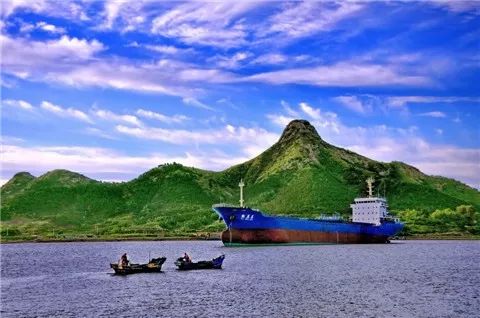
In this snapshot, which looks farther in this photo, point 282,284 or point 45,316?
point 282,284

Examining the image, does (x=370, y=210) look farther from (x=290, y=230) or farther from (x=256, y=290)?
(x=256, y=290)

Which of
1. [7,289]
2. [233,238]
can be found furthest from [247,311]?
[233,238]

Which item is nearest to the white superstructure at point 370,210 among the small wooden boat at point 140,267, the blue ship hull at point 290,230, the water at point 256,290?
the blue ship hull at point 290,230

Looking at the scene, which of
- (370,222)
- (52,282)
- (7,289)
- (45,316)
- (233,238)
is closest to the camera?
(45,316)

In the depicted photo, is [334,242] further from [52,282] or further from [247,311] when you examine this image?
[247,311]

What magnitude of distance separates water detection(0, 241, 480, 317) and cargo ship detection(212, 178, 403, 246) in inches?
1028

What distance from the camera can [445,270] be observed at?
7469 centimetres

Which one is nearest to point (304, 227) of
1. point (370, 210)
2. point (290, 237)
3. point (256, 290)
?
point (290, 237)

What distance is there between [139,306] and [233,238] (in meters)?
65.4

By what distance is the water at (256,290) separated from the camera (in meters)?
44.8

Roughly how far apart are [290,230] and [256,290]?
65.4 meters

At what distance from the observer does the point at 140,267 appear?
6844 centimetres

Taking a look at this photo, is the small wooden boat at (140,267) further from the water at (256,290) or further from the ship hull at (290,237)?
the ship hull at (290,237)

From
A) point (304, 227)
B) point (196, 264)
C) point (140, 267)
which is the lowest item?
point (140, 267)
